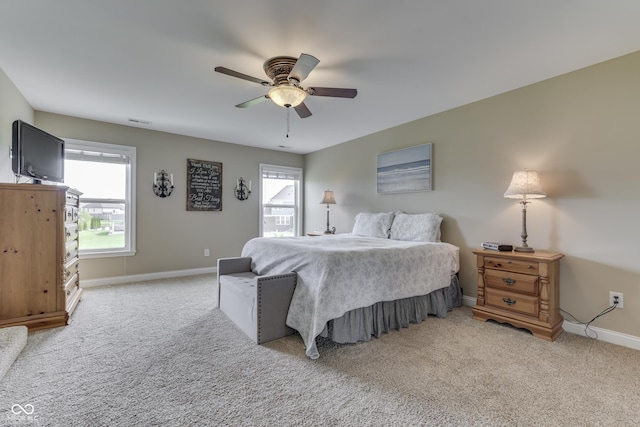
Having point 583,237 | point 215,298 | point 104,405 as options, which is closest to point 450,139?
point 583,237

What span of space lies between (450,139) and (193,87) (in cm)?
306

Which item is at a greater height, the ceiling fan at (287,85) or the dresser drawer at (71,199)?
the ceiling fan at (287,85)

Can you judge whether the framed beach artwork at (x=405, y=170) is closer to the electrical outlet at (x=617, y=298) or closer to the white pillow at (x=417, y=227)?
the white pillow at (x=417, y=227)

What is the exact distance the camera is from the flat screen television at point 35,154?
2389 millimetres

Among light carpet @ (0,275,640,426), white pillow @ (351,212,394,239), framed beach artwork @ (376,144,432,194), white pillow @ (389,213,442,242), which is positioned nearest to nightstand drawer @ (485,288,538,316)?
light carpet @ (0,275,640,426)

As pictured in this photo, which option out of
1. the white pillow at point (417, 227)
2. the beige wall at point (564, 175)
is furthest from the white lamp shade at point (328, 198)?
the beige wall at point (564, 175)

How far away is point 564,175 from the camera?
2.69 meters

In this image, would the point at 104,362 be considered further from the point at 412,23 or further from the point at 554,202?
the point at 554,202

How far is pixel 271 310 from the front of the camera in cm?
235

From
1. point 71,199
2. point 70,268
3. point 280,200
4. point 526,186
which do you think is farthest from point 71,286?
point 526,186

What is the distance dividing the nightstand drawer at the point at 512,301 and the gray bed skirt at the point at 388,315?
44 centimetres

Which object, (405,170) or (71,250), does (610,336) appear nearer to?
(405,170)

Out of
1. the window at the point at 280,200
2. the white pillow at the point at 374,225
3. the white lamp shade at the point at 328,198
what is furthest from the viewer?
the window at the point at 280,200

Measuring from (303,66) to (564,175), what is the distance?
260 centimetres
